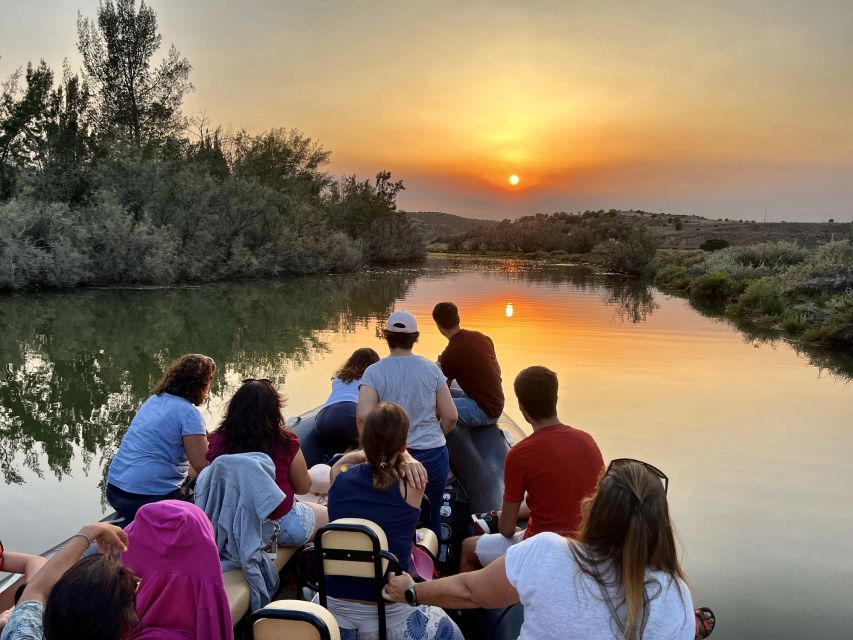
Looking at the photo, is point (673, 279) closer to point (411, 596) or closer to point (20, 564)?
point (411, 596)

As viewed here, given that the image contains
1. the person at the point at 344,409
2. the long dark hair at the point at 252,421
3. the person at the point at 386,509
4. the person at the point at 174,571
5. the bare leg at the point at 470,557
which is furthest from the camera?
the person at the point at 344,409

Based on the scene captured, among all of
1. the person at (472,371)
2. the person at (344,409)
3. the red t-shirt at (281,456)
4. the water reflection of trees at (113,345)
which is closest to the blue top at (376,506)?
the red t-shirt at (281,456)

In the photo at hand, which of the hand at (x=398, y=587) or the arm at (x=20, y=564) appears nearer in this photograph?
the hand at (x=398, y=587)

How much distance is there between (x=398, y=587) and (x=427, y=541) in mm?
1007

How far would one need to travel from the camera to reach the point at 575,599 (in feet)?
5.24

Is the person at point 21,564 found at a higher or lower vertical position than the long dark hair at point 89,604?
lower

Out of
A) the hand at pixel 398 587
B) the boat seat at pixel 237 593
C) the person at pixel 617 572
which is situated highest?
the person at pixel 617 572

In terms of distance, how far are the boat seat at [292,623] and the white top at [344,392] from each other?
9.26 feet

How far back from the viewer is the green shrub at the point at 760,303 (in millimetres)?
17156

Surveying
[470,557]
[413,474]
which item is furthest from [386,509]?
[470,557]

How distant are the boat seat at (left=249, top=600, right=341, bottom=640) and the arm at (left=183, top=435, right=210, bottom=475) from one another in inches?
64.4

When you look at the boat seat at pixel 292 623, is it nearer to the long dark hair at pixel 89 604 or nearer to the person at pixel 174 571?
the person at pixel 174 571

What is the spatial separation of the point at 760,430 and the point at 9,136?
3048 cm

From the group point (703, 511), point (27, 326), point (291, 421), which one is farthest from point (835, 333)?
point (27, 326)
